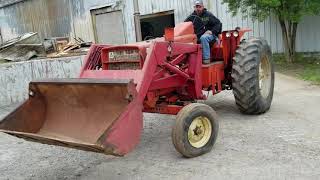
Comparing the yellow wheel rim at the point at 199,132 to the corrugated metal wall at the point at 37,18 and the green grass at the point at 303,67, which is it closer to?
the green grass at the point at 303,67

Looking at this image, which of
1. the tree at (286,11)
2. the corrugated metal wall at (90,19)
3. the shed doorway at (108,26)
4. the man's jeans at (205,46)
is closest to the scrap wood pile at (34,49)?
the tree at (286,11)

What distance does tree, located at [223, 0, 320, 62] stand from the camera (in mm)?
13117

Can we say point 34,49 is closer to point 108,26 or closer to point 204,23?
point 204,23

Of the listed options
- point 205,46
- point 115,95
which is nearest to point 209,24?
point 205,46

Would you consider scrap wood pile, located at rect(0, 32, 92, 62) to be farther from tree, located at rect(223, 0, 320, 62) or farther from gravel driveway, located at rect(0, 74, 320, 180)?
gravel driveway, located at rect(0, 74, 320, 180)

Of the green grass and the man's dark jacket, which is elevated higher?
the man's dark jacket

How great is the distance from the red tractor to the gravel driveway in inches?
14.3

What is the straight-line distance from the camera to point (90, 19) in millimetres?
21906

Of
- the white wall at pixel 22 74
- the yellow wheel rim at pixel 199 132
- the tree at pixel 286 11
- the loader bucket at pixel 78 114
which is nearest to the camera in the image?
the loader bucket at pixel 78 114

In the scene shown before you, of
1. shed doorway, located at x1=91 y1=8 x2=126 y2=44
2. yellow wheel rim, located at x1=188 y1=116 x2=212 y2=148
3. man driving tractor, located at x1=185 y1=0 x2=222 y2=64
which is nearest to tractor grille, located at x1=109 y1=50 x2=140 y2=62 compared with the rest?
yellow wheel rim, located at x1=188 y1=116 x2=212 y2=148

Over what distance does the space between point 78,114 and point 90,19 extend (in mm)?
16206

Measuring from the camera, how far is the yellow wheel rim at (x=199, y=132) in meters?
6.18

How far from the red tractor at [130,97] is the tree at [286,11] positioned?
6.10 meters

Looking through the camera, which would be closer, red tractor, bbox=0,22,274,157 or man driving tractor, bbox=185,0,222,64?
red tractor, bbox=0,22,274,157
